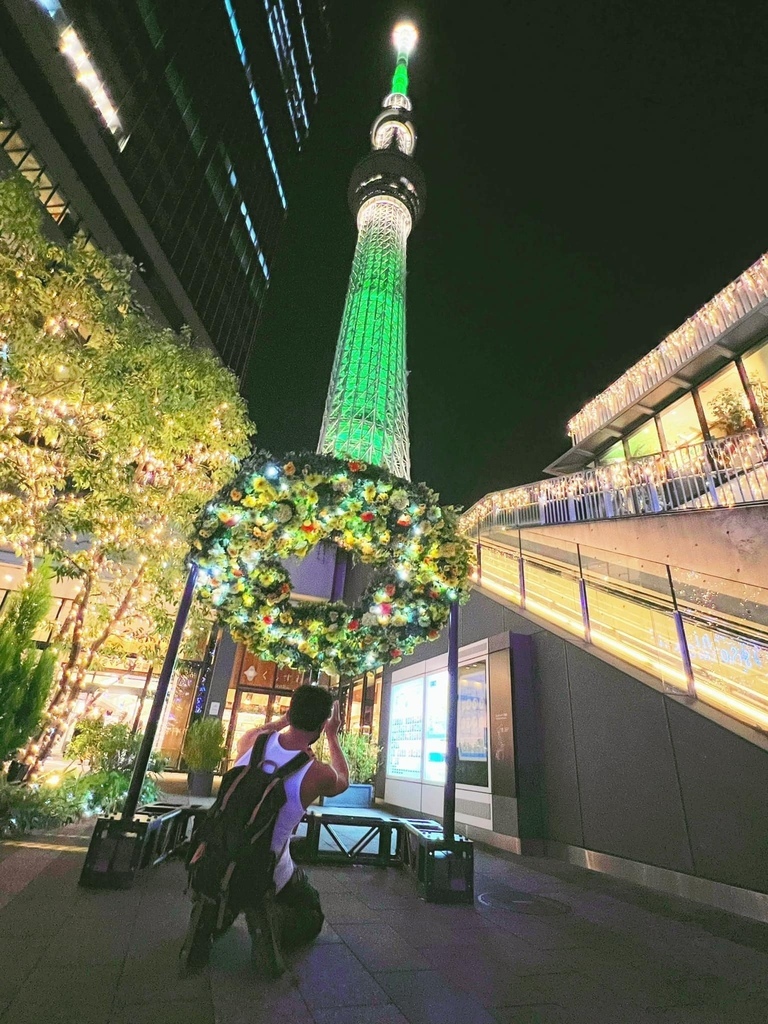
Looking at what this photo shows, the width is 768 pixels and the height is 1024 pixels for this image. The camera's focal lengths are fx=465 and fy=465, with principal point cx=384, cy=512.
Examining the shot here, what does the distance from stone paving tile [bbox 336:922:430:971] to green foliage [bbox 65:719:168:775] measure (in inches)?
292

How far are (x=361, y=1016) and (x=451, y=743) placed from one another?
10.0ft

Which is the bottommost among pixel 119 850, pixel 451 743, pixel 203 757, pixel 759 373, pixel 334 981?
pixel 334 981

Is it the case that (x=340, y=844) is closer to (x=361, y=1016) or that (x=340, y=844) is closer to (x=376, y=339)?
(x=361, y=1016)

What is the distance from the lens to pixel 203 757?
1180cm

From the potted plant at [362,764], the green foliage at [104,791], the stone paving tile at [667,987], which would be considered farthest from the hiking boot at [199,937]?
the potted plant at [362,764]

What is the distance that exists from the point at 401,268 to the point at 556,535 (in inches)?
1273

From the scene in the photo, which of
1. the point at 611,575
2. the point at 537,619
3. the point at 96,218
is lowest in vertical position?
the point at 537,619

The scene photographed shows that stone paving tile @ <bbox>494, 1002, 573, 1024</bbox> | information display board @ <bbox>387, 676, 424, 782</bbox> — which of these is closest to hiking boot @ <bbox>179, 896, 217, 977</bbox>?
stone paving tile @ <bbox>494, 1002, 573, 1024</bbox>

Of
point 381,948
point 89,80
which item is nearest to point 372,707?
point 381,948

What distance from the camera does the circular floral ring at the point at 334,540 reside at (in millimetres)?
5117

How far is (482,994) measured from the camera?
8.34ft

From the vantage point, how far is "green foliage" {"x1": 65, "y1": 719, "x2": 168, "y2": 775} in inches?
353

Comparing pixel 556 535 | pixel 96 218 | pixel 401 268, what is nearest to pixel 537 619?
pixel 556 535

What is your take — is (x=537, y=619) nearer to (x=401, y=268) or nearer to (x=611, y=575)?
(x=611, y=575)
